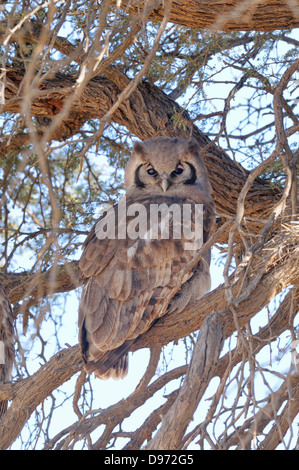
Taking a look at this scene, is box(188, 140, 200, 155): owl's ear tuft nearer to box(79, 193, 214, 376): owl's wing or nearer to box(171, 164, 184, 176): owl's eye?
box(171, 164, 184, 176): owl's eye

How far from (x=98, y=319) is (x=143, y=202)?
37.2 inches

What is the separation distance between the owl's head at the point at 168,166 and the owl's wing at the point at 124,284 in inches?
22.1

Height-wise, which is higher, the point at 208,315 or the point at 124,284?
the point at 124,284

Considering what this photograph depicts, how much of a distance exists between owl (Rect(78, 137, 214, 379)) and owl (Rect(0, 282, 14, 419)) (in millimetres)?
860

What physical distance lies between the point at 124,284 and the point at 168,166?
1.11 m

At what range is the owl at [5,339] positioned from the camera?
4717 mm

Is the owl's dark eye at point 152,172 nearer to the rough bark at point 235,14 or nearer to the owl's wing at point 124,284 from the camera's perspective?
the owl's wing at point 124,284

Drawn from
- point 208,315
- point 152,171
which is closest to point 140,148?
point 152,171

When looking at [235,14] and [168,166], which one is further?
[168,166]

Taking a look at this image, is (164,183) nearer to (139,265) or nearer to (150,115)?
(150,115)

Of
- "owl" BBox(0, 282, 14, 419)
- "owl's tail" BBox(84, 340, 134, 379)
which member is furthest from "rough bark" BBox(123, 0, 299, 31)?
"owl" BBox(0, 282, 14, 419)

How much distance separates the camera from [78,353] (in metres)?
3.81

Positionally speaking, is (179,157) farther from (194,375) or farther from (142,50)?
(194,375)

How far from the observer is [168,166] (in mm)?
4660
